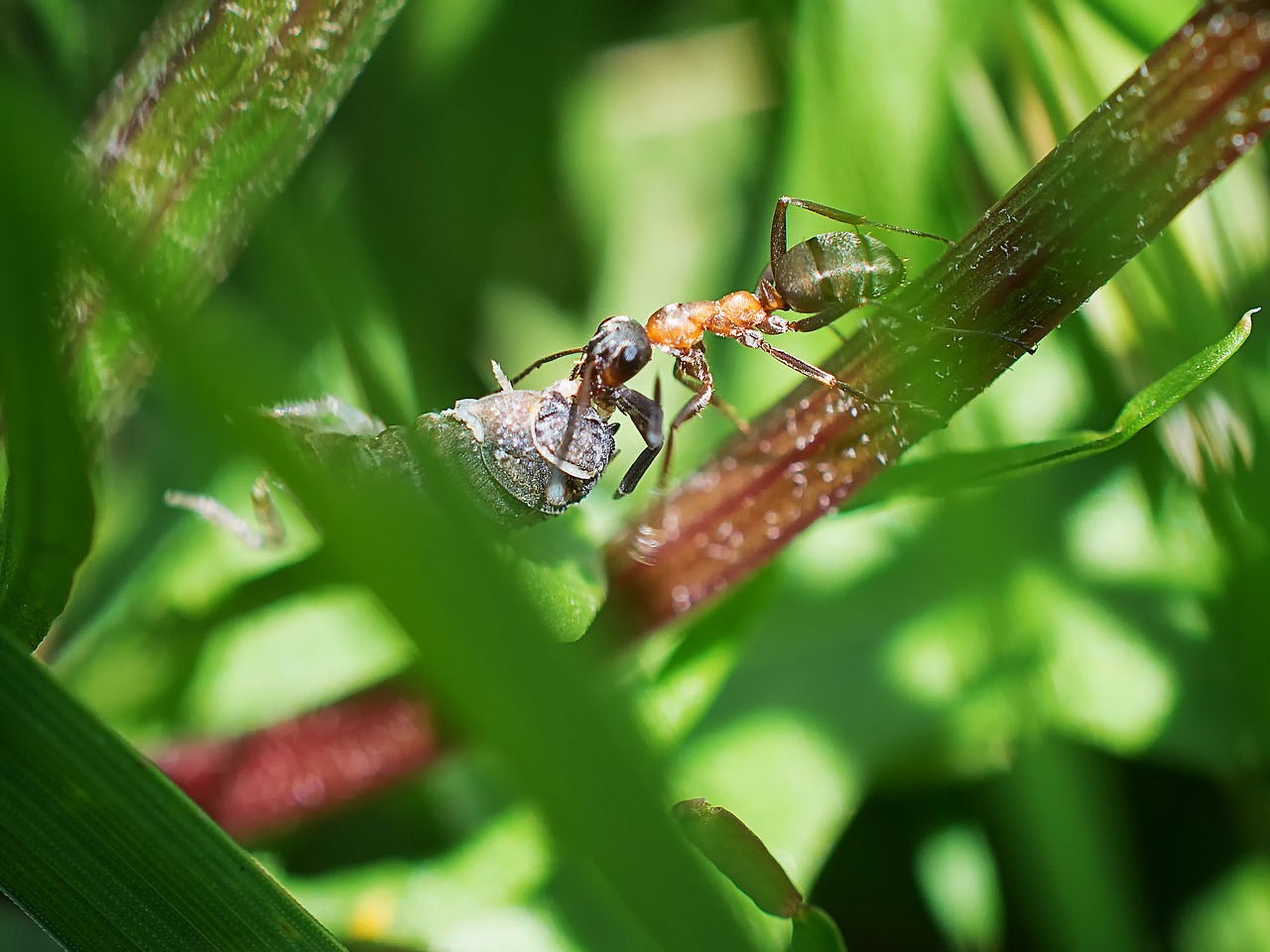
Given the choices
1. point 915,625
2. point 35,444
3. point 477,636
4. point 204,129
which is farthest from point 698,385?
point 477,636

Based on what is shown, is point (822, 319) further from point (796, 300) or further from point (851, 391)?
point (851, 391)

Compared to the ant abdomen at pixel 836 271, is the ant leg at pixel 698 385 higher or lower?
lower

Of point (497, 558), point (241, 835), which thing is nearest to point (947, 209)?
point (497, 558)

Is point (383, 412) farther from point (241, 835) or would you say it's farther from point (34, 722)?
point (241, 835)

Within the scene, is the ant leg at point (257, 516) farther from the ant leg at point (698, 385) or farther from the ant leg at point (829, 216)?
the ant leg at point (829, 216)

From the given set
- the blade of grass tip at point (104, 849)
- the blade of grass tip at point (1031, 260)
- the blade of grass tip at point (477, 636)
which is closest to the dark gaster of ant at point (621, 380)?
the blade of grass tip at point (1031, 260)

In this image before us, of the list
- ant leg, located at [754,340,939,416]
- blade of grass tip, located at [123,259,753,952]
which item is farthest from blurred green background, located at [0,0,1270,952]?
blade of grass tip, located at [123,259,753,952]
